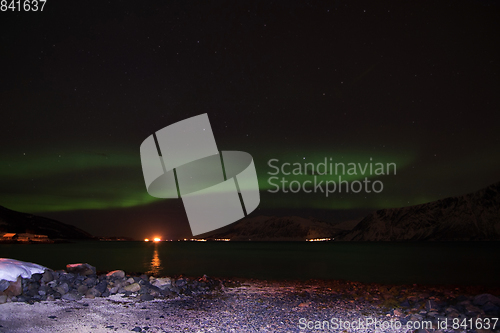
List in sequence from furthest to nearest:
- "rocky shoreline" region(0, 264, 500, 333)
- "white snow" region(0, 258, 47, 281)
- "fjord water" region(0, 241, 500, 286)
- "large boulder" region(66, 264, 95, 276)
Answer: "fjord water" region(0, 241, 500, 286) → "large boulder" region(66, 264, 95, 276) → "white snow" region(0, 258, 47, 281) → "rocky shoreline" region(0, 264, 500, 333)

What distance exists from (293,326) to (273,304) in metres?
3.79

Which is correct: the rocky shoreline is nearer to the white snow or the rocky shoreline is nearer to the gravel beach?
the gravel beach

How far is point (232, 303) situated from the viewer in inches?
576

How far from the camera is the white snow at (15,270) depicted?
44.4 feet

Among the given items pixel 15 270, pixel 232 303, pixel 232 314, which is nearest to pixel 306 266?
pixel 232 303

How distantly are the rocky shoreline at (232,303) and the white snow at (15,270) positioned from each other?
345 millimetres

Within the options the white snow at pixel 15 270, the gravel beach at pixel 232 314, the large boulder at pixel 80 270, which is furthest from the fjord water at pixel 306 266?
the white snow at pixel 15 270

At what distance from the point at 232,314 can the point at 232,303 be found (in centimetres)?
220

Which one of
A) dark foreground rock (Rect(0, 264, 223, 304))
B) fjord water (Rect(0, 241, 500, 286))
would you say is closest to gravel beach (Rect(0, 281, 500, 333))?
dark foreground rock (Rect(0, 264, 223, 304))

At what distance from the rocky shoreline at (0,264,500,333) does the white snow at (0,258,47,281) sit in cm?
35

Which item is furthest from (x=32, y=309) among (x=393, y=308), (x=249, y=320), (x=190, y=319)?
(x=393, y=308)

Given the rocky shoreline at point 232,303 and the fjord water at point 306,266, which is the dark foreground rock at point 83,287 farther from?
the fjord water at point 306,266

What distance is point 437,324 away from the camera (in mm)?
10805

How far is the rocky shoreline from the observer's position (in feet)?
36.6
